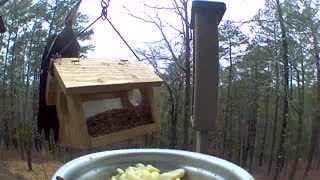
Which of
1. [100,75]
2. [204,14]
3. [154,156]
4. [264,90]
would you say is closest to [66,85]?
[100,75]

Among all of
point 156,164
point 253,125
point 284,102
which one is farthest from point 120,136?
point 253,125

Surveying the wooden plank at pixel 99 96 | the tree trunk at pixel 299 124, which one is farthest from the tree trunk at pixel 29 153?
the wooden plank at pixel 99 96

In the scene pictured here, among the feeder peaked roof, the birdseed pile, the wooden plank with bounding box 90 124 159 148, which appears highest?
the feeder peaked roof

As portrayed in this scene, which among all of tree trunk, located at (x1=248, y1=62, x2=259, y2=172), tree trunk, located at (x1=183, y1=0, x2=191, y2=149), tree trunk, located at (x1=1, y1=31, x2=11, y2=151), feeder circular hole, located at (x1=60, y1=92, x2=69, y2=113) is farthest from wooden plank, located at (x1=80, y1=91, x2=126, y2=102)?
tree trunk, located at (x1=1, y1=31, x2=11, y2=151)

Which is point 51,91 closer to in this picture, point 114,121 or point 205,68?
point 114,121

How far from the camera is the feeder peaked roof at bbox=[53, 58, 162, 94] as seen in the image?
4.02ft

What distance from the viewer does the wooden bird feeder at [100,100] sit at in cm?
127

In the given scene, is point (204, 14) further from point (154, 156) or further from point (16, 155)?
point (16, 155)

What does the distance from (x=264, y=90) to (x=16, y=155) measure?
442 cm

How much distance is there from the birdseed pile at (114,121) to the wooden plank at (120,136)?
0.02m

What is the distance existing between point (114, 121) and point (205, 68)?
1.50 feet

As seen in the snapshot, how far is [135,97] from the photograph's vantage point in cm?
163

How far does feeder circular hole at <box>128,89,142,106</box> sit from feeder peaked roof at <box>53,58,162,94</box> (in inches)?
3.2

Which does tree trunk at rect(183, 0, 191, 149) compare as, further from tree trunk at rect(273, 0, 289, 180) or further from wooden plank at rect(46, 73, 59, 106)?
wooden plank at rect(46, 73, 59, 106)
